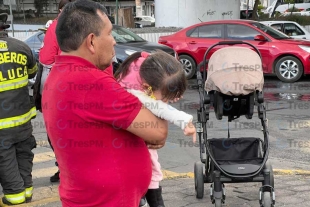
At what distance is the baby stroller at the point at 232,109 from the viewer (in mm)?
4551

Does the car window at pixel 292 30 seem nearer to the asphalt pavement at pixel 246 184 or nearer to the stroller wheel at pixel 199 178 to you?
the asphalt pavement at pixel 246 184

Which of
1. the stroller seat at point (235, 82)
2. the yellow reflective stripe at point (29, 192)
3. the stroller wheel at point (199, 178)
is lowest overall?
the yellow reflective stripe at point (29, 192)

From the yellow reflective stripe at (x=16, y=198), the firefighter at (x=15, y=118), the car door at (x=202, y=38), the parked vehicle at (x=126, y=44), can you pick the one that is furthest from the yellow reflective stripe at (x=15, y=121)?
the car door at (x=202, y=38)

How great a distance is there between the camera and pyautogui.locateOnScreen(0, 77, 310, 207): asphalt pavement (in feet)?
16.4

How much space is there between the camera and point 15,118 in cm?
488

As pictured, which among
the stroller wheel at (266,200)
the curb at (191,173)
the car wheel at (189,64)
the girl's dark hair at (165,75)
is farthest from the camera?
the car wheel at (189,64)

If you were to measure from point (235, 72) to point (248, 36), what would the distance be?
9.57 meters

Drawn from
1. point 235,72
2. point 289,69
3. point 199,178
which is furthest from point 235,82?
point 289,69

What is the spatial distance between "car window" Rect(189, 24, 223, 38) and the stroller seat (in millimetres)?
9515

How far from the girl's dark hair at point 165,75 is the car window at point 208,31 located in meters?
11.9

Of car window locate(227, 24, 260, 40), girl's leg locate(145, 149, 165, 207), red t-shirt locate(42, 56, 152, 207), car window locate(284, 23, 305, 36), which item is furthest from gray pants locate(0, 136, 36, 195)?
car window locate(284, 23, 305, 36)

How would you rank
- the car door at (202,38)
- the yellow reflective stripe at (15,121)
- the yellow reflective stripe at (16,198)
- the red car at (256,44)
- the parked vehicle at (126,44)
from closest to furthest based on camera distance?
the yellow reflective stripe at (15,121)
the yellow reflective stripe at (16,198)
the parked vehicle at (126,44)
the red car at (256,44)
the car door at (202,38)

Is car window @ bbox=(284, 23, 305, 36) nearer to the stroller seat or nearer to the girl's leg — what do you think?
the stroller seat

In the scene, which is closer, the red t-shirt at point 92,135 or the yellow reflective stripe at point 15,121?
the red t-shirt at point 92,135
